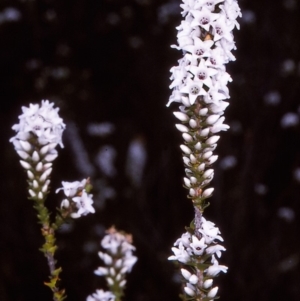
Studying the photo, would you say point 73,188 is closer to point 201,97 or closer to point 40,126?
point 40,126

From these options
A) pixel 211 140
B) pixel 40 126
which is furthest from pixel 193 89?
pixel 40 126

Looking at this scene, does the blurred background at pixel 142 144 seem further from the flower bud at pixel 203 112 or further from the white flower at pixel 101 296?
the flower bud at pixel 203 112

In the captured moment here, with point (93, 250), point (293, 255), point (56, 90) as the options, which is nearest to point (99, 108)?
point (56, 90)

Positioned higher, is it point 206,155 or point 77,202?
point 77,202

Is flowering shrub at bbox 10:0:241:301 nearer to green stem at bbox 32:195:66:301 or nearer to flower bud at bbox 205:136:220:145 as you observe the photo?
flower bud at bbox 205:136:220:145

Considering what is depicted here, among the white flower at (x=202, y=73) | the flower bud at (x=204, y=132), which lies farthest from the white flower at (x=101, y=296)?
the white flower at (x=202, y=73)
